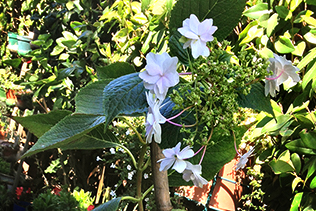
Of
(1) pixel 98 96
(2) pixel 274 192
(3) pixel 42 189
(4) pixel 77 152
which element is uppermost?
(1) pixel 98 96

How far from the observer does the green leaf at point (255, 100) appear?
288mm

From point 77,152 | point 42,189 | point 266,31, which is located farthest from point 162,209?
point 42,189

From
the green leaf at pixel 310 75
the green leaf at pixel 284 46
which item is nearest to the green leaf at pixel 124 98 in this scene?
the green leaf at pixel 310 75

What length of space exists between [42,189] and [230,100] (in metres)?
2.73

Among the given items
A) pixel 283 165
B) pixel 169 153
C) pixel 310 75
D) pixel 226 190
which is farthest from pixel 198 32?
pixel 226 190

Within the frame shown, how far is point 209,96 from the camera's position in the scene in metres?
0.27

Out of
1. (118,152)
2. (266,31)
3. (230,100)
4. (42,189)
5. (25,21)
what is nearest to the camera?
(230,100)

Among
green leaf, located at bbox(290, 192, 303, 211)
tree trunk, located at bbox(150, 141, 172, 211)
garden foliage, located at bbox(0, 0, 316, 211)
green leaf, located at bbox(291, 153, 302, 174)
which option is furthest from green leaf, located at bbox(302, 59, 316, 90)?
tree trunk, located at bbox(150, 141, 172, 211)

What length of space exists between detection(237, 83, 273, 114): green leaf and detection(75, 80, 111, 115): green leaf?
0.14 metres

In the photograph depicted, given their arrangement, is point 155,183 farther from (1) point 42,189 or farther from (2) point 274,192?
(1) point 42,189

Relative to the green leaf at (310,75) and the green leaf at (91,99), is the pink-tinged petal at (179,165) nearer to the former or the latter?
the green leaf at (91,99)

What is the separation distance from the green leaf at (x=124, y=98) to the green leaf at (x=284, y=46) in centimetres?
79

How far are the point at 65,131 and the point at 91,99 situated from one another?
44 millimetres

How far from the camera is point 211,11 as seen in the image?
290 millimetres
